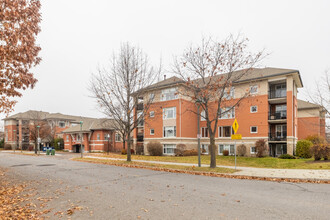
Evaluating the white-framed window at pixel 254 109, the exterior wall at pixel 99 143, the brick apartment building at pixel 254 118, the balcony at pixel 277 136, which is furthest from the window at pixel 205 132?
the exterior wall at pixel 99 143

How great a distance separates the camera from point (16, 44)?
8.68m

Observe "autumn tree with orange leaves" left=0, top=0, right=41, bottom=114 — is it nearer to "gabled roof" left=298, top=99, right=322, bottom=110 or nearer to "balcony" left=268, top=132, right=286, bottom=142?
"balcony" left=268, top=132, right=286, bottom=142

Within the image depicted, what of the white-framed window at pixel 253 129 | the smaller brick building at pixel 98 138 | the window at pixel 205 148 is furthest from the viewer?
the smaller brick building at pixel 98 138

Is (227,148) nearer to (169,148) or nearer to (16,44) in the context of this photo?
(169,148)

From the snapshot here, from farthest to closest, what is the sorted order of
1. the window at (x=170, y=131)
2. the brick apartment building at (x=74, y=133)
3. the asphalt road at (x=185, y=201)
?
the brick apartment building at (x=74, y=133) → the window at (x=170, y=131) → the asphalt road at (x=185, y=201)

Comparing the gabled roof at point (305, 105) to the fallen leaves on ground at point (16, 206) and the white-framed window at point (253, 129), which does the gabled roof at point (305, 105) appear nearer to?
the white-framed window at point (253, 129)

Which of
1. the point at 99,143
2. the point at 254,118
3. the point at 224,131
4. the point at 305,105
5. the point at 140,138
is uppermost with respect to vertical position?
the point at 305,105

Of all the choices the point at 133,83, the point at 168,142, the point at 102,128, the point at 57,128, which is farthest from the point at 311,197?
the point at 57,128

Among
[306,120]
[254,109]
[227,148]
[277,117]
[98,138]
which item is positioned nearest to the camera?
[277,117]

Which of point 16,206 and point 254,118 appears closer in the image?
point 16,206

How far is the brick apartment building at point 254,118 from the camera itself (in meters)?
28.7

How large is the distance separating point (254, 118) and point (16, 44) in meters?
28.0

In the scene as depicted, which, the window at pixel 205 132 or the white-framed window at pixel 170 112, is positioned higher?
the white-framed window at pixel 170 112

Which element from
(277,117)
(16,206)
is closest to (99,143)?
(277,117)
